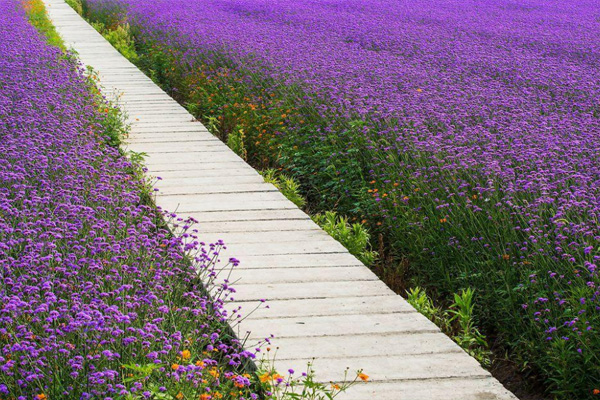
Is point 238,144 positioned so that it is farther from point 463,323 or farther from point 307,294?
point 463,323

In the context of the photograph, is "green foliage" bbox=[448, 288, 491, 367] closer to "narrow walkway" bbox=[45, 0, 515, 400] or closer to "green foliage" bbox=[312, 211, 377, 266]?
"narrow walkway" bbox=[45, 0, 515, 400]

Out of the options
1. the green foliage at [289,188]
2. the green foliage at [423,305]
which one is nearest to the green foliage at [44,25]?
the green foliage at [289,188]

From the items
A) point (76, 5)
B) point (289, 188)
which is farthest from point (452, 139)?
point (76, 5)

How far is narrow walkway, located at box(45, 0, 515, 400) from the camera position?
2.73 meters

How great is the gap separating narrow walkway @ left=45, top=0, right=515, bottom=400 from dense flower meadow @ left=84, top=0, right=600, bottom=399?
39 cm

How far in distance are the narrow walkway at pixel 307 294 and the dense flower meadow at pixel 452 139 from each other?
0.39 metres

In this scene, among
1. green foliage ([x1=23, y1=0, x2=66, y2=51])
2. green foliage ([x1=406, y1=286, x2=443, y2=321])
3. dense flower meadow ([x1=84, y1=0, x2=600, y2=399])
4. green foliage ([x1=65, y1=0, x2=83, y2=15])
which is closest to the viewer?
dense flower meadow ([x1=84, y1=0, x2=600, y2=399])

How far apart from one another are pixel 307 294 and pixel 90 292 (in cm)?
109

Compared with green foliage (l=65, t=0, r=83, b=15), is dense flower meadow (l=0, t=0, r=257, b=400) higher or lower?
higher

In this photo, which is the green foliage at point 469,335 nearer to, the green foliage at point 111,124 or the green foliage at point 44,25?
the green foliage at point 111,124

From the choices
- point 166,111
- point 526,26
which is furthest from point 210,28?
point 526,26

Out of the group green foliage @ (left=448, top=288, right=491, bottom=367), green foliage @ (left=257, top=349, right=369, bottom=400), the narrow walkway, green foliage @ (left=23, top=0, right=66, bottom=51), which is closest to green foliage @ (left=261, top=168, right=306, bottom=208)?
the narrow walkway

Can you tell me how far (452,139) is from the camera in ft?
14.7

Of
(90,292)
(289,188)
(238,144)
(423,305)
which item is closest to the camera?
(90,292)
